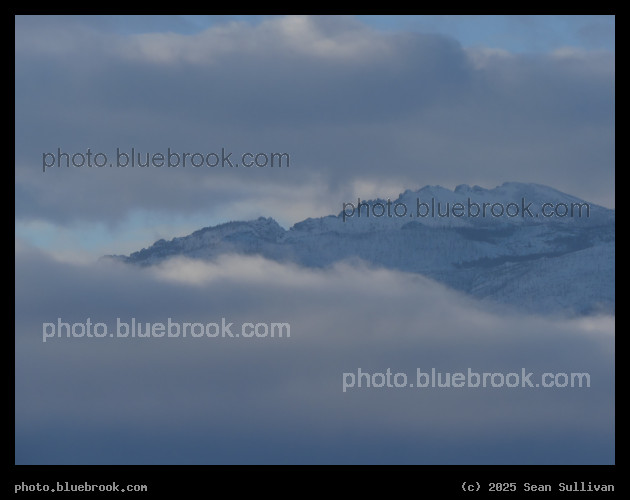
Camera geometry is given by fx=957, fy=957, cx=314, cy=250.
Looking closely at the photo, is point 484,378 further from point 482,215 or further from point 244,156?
point 244,156

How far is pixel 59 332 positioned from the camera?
2634 centimetres
